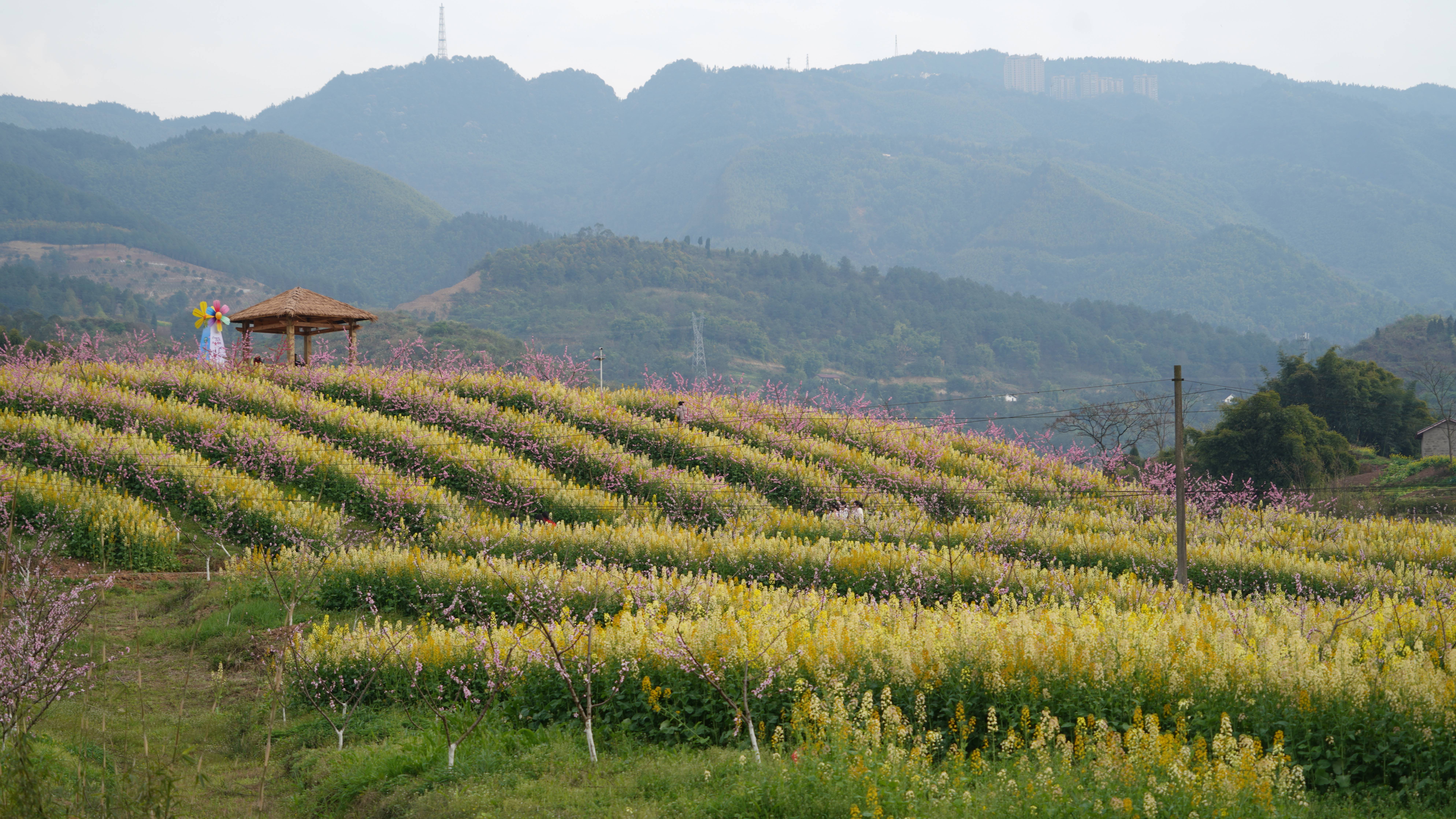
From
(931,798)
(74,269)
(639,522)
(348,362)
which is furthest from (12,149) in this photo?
(931,798)

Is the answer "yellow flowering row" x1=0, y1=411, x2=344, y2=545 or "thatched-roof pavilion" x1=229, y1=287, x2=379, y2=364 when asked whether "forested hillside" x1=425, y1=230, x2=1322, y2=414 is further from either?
A: "yellow flowering row" x1=0, y1=411, x2=344, y2=545

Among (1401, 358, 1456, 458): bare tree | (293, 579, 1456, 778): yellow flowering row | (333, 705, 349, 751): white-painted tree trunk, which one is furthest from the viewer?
(1401, 358, 1456, 458): bare tree

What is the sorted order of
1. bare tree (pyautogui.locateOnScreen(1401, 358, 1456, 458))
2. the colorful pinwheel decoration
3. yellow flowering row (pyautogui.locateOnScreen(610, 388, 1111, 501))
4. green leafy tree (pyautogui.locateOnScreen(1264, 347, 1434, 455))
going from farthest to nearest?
bare tree (pyautogui.locateOnScreen(1401, 358, 1456, 458)) < green leafy tree (pyautogui.locateOnScreen(1264, 347, 1434, 455)) < the colorful pinwheel decoration < yellow flowering row (pyautogui.locateOnScreen(610, 388, 1111, 501))

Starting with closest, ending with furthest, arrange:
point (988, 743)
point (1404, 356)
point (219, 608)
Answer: point (988, 743) < point (219, 608) < point (1404, 356)

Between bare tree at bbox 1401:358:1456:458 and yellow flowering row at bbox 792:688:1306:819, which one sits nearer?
yellow flowering row at bbox 792:688:1306:819

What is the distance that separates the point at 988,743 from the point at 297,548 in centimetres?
1291

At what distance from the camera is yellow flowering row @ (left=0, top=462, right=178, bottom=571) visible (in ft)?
51.5

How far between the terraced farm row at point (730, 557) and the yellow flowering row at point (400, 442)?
80 mm

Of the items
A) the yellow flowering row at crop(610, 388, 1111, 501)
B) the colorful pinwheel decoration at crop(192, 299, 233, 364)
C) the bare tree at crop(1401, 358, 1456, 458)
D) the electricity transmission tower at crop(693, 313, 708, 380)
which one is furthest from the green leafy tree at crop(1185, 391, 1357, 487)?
the electricity transmission tower at crop(693, 313, 708, 380)

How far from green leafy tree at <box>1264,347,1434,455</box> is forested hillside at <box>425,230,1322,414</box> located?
74.8 metres

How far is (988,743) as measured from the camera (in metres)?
7.71

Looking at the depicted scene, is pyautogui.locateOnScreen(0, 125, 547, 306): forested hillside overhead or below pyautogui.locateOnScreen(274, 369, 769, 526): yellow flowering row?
overhead

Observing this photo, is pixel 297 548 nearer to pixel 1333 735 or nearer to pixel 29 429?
pixel 29 429

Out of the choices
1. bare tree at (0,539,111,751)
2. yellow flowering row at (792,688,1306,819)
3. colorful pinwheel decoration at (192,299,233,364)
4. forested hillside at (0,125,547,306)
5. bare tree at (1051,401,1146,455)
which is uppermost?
forested hillside at (0,125,547,306)
